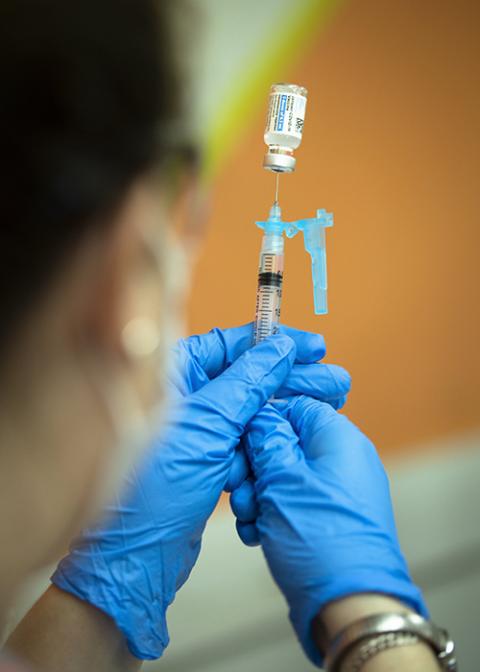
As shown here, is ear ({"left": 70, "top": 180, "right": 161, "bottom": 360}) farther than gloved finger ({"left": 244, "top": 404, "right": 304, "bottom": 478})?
No

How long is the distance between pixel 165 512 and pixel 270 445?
0.64 ft

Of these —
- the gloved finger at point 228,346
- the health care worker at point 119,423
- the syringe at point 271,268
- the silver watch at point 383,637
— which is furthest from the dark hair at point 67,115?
the gloved finger at point 228,346

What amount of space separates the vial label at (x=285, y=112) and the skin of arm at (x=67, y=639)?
81 centimetres

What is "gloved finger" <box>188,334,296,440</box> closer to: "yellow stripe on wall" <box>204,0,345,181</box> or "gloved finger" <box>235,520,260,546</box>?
"gloved finger" <box>235,520,260,546</box>

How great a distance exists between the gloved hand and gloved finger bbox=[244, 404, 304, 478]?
0.03m

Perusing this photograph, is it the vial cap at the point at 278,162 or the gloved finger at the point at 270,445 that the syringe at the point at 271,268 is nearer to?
the vial cap at the point at 278,162

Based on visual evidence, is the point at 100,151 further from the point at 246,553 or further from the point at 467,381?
the point at 467,381

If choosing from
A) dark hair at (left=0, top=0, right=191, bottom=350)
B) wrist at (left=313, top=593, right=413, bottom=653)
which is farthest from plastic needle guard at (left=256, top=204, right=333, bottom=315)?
dark hair at (left=0, top=0, right=191, bottom=350)

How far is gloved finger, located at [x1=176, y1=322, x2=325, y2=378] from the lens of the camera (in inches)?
47.8

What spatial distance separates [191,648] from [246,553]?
0.91 ft

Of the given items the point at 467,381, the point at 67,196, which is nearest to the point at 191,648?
the point at 467,381

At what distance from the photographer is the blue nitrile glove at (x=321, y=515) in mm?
821

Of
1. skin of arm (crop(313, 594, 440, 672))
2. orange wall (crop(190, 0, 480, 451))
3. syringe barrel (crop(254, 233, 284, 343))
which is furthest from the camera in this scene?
orange wall (crop(190, 0, 480, 451))

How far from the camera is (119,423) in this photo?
0.56m
